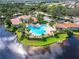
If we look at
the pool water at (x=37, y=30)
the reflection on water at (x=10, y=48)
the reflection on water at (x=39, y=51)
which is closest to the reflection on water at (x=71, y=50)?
the reflection on water at (x=39, y=51)

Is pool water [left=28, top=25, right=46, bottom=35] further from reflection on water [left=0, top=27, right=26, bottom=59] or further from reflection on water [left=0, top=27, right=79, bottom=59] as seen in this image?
reflection on water [left=0, top=27, right=79, bottom=59]

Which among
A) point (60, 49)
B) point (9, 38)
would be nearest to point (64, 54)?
point (60, 49)

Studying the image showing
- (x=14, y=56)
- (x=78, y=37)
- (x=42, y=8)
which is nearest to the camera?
(x=14, y=56)

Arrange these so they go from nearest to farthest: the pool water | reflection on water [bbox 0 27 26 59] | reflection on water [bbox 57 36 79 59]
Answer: reflection on water [bbox 57 36 79 59], reflection on water [bbox 0 27 26 59], the pool water

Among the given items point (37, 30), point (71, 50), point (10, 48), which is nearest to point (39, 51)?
point (10, 48)

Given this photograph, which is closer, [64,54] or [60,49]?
[64,54]

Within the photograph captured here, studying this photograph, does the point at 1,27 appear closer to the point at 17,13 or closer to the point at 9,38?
the point at 9,38

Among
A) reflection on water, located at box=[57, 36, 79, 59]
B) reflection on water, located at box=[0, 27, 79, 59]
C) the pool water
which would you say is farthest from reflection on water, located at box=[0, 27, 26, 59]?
reflection on water, located at box=[57, 36, 79, 59]

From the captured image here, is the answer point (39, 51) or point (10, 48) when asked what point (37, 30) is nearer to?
point (39, 51)

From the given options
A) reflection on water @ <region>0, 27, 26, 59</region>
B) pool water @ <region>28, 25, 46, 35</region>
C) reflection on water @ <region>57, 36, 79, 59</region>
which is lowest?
reflection on water @ <region>57, 36, 79, 59</region>
